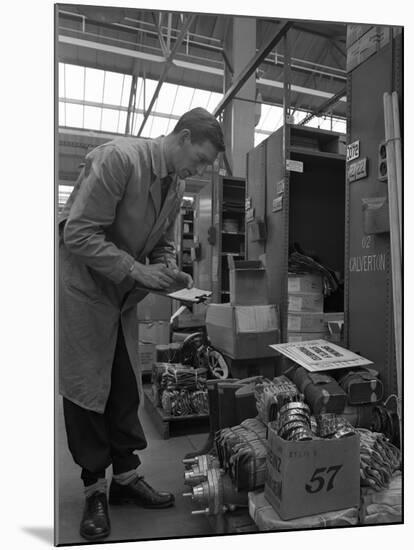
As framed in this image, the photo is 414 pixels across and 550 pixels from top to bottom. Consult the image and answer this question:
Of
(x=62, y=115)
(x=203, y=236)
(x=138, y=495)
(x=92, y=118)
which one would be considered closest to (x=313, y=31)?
(x=92, y=118)

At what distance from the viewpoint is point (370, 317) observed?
2.07 metres

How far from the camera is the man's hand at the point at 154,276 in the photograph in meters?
1.61

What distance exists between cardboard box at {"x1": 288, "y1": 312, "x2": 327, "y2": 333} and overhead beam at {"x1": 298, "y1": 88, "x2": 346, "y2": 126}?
133 cm

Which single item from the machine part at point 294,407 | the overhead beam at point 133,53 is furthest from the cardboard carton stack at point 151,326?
the overhead beam at point 133,53

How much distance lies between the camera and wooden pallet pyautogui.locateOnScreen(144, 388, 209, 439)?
95.7 inches

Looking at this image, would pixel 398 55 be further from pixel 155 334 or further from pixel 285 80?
pixel 155 334

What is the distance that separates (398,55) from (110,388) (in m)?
1.87

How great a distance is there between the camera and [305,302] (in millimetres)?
3090

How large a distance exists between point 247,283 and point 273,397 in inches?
37.7

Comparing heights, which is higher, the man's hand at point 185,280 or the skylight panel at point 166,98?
the skylight panel at point 166,98

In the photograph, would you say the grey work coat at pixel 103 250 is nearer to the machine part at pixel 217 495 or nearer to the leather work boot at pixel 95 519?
the leather work boot at pixel 95 519

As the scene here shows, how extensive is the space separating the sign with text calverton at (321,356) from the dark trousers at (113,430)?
2.45ft

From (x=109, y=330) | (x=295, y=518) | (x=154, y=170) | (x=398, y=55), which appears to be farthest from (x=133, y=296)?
(x=398, y=55)

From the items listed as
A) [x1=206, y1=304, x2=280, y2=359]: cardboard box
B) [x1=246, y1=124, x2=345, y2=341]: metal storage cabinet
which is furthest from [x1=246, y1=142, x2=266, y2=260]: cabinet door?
[x1=206, y1=304, x2=280, y2=359]: cardboard box
